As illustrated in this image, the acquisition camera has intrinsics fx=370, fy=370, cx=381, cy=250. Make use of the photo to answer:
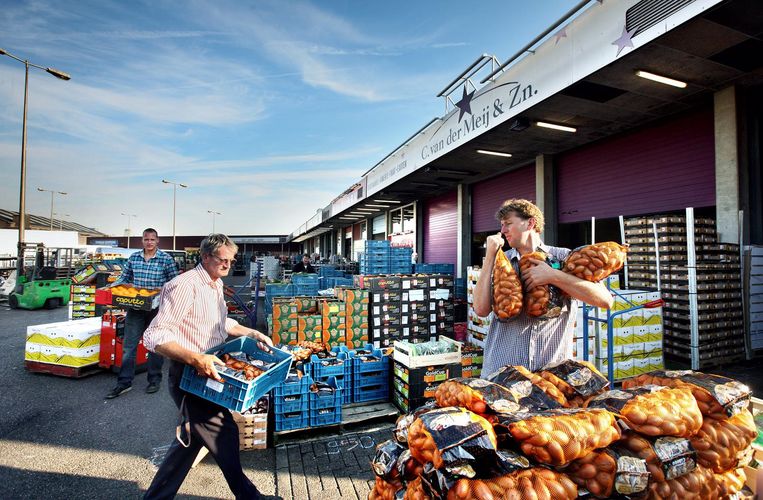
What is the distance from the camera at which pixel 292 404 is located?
149 inches

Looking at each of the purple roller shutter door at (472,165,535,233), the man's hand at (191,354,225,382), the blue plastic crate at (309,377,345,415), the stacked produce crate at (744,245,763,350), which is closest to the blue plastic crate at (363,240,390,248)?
the purple roller shutter door at (472,165,535,233)

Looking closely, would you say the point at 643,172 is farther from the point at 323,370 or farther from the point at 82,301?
the point at 82,301

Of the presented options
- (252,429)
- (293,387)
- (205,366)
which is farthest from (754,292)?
(205,366)

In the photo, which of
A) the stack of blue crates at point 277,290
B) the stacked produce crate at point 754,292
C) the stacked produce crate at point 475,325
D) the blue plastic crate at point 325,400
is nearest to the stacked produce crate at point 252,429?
the blue plastic crate at point 325,400

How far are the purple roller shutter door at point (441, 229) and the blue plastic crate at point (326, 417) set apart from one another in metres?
11.3

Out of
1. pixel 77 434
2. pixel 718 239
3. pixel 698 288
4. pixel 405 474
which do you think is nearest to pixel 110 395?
pixel 77 434

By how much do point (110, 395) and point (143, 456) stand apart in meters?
1.92

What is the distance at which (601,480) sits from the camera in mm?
1265

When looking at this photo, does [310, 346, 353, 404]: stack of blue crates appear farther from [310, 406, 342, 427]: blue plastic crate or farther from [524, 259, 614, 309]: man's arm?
[524, 259, 614, 309]: man's arm

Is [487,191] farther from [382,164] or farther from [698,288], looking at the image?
[698,288]

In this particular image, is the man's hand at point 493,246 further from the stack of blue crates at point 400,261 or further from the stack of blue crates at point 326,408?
the stack of blue crates at point 400,261

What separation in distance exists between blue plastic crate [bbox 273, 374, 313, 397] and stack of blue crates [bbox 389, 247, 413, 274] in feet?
25.8

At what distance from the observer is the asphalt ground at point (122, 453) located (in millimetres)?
2939

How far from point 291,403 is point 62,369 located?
13.9ft
